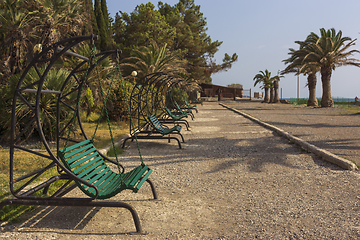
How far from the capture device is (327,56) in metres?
25.1

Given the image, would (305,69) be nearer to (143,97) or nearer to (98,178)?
(143,97)

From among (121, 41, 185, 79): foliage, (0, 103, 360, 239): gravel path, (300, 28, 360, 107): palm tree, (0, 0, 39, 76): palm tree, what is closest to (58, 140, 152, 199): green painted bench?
(0, 103, 360, 239): gravel path

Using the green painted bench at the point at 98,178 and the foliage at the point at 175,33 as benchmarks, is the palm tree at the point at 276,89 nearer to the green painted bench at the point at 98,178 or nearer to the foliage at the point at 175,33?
the foliage at the point at 175,33

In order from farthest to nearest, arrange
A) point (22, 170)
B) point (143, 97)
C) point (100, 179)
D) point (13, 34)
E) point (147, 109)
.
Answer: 1. point (143, 97)
2. point (147, 109)
3. point (13, 34)
4. point (22, 170)
5. point (100, 179)

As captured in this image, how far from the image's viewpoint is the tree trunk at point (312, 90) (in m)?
28.9

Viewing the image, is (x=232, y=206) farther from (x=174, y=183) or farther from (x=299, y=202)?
(x=174, y=183)

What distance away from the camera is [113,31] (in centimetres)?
3438

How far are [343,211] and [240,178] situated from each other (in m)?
1.72

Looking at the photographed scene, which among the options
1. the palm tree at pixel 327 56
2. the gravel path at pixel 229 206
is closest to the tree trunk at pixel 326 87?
the palm tree at pixel 327 56

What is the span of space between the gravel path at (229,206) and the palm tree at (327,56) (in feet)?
70.3

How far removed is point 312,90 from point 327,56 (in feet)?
16.4

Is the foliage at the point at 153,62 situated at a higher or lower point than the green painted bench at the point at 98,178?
higher

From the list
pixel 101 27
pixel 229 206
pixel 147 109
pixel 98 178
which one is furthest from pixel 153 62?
pixel 229 206

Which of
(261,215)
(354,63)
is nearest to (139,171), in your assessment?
(261,215)
